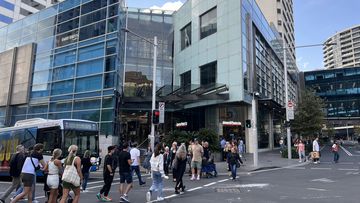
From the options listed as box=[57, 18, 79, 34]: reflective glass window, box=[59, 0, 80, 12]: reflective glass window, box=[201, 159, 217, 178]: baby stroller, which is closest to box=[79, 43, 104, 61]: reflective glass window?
box=[57, 18, 79, 34]: reflective glass window

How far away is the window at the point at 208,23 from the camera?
35.9 metres

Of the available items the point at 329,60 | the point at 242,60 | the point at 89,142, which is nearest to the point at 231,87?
the point at 242,60

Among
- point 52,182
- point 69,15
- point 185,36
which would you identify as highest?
point 69,15

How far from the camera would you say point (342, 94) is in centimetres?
10769

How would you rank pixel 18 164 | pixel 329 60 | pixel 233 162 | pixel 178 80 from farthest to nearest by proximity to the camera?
1. pixel 329 60
2. pixel 178 80
3. pixel 233 162
4. pixel 18 164

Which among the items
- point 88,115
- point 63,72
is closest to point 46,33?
point 63,72

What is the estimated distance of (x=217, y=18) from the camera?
116ft

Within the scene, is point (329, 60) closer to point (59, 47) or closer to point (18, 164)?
point (59, 47)

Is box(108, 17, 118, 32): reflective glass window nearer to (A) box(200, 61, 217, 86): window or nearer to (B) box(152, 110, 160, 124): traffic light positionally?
(A) box(200, 61, 217, 86): window

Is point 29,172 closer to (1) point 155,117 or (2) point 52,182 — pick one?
(2) point 52,182

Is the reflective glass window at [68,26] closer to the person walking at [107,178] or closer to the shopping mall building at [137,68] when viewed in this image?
the shopping mall building at [137,68]

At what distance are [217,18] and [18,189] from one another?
28.7 metres

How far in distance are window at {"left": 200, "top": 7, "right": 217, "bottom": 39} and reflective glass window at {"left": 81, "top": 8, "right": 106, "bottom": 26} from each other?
10.7m

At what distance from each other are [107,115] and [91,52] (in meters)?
7.46
